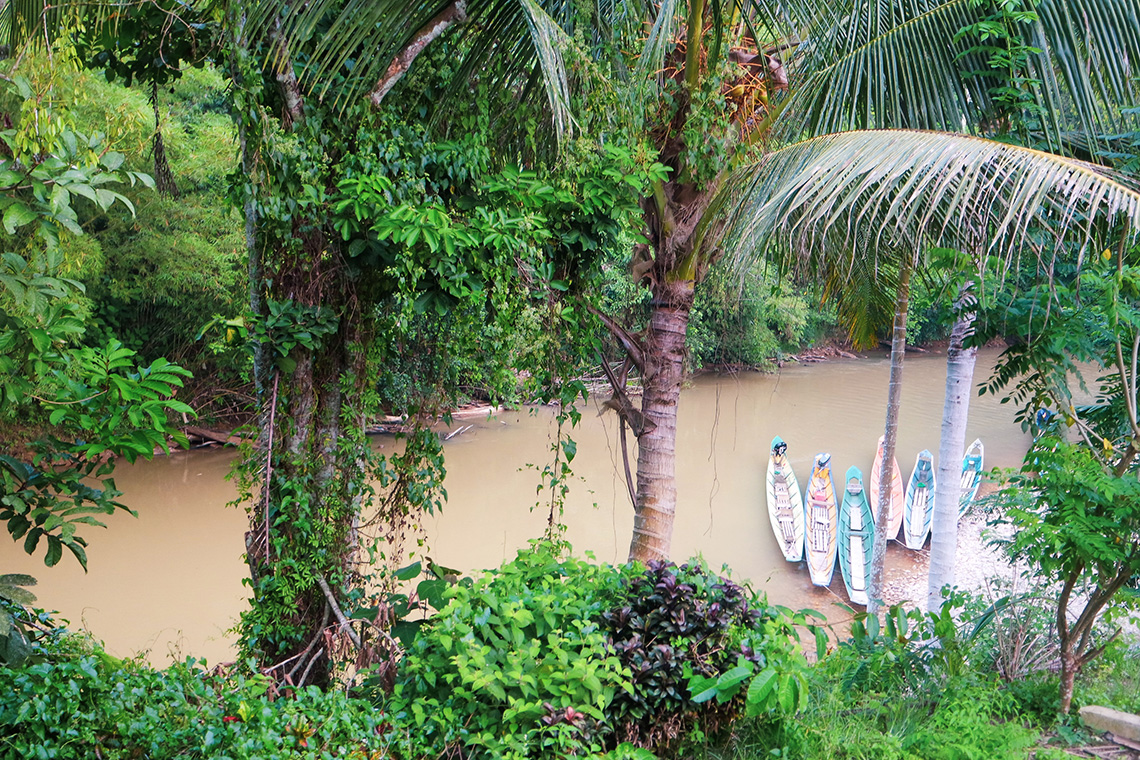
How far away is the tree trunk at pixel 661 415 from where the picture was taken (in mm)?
3855

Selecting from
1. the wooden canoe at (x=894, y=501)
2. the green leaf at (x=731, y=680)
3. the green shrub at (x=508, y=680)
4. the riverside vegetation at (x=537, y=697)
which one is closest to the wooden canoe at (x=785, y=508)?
the wooden canoe at (x=894, y=501)

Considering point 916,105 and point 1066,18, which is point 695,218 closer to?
point 916,105

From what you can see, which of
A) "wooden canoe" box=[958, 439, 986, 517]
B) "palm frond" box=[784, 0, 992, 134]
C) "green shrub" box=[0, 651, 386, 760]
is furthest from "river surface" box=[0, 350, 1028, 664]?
"green shrub" box=[0, 651, 386, 760]

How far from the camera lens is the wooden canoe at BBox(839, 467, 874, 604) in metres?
7.30

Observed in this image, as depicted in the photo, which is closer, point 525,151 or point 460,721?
point 460,721

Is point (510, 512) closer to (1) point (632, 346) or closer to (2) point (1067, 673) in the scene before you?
(1) point (632, 346)

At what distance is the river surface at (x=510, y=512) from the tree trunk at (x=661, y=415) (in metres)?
0.29

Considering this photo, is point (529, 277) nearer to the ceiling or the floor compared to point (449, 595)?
nearer to the ceiling

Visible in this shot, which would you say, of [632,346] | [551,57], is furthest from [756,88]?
[551,57]

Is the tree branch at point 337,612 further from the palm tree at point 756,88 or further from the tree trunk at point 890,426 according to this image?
the tree trunk at point 890,426

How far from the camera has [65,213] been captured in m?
1.90

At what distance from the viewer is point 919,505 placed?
866 centimetres

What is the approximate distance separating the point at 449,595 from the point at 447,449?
8375 mm

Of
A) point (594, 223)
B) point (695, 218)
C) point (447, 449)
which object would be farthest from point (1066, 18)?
point (447, 449)
